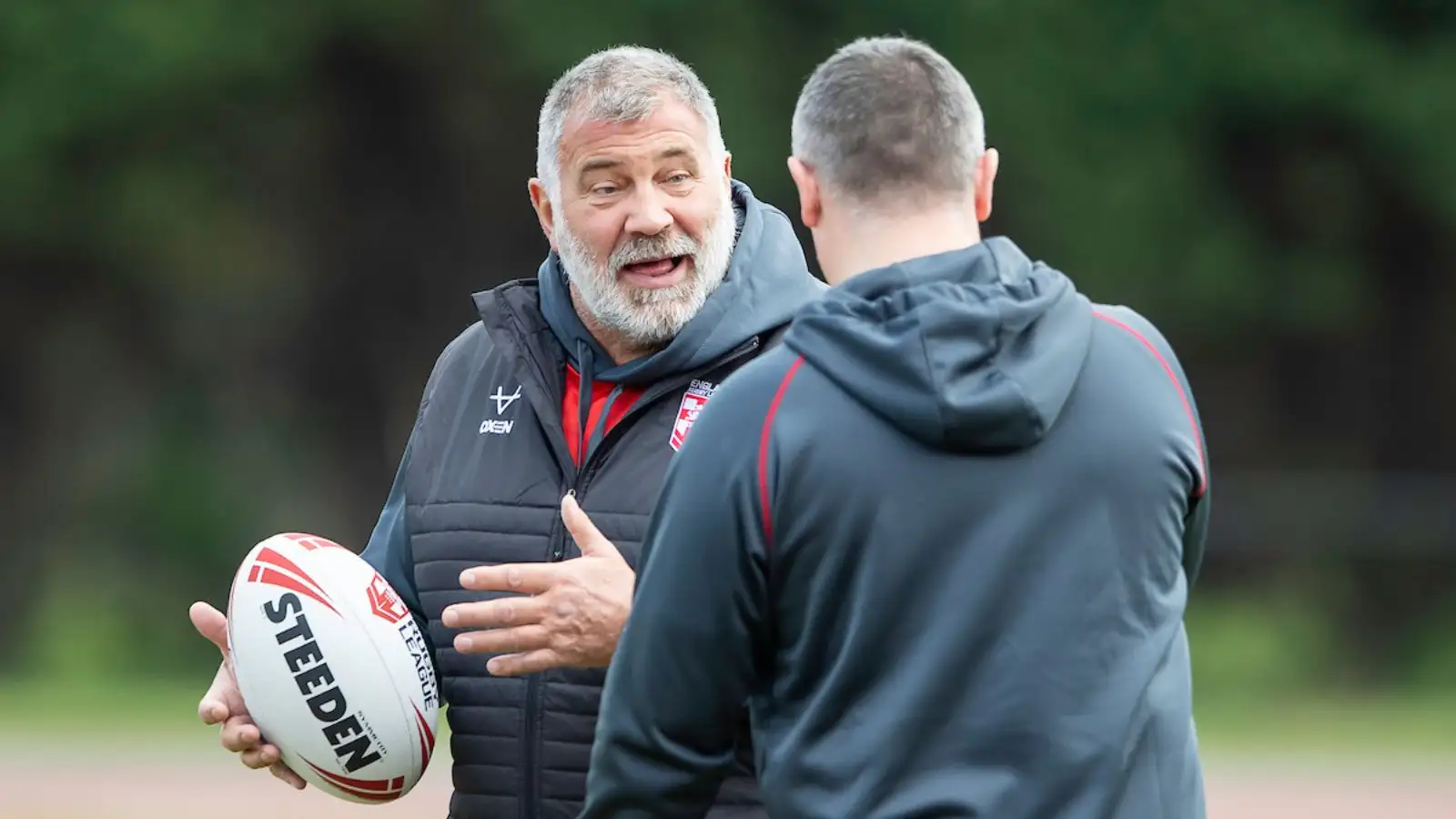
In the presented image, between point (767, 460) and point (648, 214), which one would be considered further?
point (648, 214)

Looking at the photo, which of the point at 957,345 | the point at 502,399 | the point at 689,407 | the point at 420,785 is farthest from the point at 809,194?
the point at 420,785

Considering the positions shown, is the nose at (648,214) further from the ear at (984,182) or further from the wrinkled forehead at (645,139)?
the ear at (984,182)

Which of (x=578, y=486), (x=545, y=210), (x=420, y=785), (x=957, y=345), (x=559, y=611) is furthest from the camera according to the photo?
(x=420, y=785)

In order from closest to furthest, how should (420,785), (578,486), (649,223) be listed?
(578,486), (649,223), (420,785)

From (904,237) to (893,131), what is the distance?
14cm

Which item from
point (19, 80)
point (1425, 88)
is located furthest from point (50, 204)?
point (1425, 88)

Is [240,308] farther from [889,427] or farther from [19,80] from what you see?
[889,427]

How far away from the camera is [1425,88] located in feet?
51.2

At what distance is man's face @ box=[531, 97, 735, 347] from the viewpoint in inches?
144

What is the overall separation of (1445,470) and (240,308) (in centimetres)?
1040

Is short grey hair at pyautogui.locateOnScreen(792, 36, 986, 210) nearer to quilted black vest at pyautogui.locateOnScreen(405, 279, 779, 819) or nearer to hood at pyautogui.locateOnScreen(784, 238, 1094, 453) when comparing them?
hood at pyautogui.locateOnScreen(784, 238, 1094, 453)

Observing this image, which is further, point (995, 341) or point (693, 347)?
point (693, 347)

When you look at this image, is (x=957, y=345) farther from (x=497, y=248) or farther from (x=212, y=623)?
(x=497, y=248)

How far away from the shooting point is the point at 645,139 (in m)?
3.70
